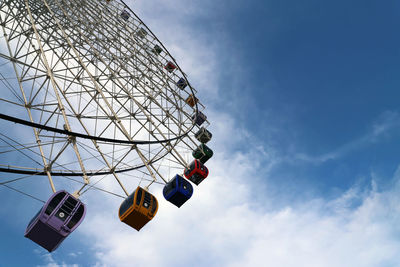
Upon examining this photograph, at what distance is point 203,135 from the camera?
24.1m

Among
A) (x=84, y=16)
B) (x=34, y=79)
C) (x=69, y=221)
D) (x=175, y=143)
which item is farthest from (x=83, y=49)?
(x=69, y=221)

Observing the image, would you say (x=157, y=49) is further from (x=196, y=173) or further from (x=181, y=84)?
(x=196, y=173)

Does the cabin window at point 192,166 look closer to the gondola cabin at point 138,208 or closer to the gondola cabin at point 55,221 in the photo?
the gondola cabin at point 138,208

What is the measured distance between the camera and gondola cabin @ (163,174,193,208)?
1631cm

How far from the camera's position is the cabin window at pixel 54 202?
10.6 m

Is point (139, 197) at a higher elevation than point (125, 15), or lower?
lower

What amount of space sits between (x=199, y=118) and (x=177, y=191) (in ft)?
29.3

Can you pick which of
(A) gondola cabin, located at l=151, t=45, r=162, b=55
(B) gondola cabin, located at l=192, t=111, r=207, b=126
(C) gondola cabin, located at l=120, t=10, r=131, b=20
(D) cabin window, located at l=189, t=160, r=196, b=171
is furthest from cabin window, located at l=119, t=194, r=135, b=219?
(C) gondola cabin, located at l=120, t=10, r=131, b=20

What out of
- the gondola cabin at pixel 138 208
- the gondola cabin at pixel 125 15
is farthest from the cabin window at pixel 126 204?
the gondola cabin at pixel 125 15

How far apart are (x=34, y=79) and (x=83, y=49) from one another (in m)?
3.56

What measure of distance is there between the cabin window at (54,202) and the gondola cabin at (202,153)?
12265 mm

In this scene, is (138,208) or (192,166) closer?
(138,208)

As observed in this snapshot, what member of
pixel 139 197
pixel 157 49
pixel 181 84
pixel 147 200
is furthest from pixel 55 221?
pixel 157 49

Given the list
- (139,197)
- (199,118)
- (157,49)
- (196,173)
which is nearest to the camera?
(139,197)
